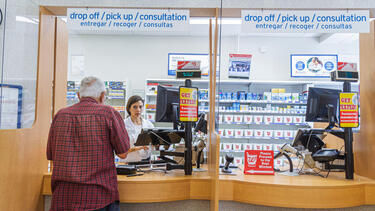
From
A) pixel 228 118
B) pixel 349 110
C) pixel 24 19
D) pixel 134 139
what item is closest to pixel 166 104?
pixel 134 139

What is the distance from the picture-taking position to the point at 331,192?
87.6 inches

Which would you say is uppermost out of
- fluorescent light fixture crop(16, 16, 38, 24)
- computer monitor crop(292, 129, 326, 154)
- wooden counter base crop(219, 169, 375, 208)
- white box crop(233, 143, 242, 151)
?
fluorescent light fixture crop(16, 16, 38, 24)

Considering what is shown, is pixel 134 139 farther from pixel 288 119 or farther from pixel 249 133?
pixel 288 119

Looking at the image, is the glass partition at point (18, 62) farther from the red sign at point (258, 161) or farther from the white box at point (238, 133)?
the white box at point (238, 133)

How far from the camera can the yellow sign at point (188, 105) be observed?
97.0 inches

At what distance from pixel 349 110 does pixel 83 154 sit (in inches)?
96.2

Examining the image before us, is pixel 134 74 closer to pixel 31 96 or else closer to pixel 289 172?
pixel 31 96

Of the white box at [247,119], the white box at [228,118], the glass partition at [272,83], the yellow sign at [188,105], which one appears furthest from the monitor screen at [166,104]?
the white box at [247,119]

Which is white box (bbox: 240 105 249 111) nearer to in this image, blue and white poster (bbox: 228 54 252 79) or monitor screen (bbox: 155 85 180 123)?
blue and white poster (bbox: 228 54 252 79)

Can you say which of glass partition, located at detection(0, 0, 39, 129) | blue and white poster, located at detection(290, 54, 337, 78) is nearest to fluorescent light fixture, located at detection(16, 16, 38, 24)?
glass partition, located at detection(0, 0, 39, 129)

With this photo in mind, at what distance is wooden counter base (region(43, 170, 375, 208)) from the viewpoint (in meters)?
2.20

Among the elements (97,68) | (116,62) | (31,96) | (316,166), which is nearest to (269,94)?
(316,166)

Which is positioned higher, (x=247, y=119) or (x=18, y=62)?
(x=18, y=62)

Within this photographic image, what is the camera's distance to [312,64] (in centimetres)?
684
